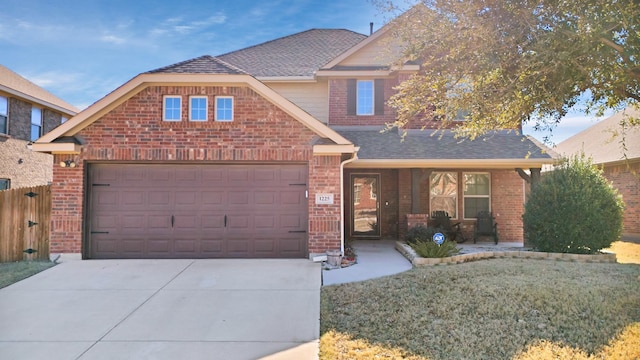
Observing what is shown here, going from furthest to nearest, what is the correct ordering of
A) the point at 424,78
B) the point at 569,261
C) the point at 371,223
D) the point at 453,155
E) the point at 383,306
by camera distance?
1. the point at 371,223
2. the point at 453,155
3. the point at 569,261
4. the point at 424,78
5. the point at 383,306

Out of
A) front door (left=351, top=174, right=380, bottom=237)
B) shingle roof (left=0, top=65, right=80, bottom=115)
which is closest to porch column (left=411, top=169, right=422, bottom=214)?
front door (left=351, top=174, right=380, bottom=237)

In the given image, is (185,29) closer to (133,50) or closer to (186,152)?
(133,50)

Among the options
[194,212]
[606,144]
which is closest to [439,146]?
[606,144]

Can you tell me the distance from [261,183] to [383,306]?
15.3ft

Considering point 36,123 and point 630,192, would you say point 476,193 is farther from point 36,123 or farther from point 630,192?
point 36,123

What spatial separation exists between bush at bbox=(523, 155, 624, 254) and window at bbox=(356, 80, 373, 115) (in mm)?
5533

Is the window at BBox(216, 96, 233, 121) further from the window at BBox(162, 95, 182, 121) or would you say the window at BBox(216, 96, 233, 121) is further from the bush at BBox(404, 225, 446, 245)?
the bush at BBox(404, 225, 446, 245)

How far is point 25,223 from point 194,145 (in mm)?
4393

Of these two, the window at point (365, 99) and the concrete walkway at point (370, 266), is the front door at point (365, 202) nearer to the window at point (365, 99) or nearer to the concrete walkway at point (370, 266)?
the concrete walkway at point (370, 266)

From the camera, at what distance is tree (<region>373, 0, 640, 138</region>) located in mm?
5512

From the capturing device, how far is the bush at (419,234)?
1026 centimetres

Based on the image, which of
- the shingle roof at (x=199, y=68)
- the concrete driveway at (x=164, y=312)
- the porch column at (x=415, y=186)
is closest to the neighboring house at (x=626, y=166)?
the porch column at (x=415, y=186)

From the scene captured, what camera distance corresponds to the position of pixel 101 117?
9.20 metres

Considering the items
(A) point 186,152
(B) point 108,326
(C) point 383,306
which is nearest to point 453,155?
(C) point 383,306
